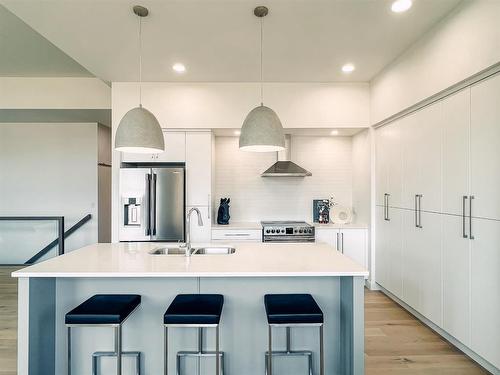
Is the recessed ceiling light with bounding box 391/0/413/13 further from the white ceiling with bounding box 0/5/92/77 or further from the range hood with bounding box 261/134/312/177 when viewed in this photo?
the white ceiling with bounding box 0/5/92/77

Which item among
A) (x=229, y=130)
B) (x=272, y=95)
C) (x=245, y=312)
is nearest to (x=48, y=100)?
(x=229, y=130)

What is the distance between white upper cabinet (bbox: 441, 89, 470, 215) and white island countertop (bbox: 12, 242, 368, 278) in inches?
43.7

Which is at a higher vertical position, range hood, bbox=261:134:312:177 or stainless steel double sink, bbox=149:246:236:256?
range hood, bbox=261:134:312:177

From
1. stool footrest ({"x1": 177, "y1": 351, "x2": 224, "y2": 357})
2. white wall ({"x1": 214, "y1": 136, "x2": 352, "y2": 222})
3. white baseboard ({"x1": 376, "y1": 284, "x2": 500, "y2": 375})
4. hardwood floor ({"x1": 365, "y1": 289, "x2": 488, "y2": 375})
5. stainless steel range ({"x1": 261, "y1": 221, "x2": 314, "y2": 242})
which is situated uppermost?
white wall ({"x1": 214, "y1": 136, "x2": 352, "y2": 222})

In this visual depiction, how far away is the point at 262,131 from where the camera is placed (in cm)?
225

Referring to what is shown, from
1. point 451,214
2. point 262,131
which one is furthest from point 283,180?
point 262,131

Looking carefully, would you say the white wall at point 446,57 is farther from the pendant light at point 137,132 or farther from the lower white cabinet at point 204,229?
the lower white cabinet at point 204,229

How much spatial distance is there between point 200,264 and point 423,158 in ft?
7.78

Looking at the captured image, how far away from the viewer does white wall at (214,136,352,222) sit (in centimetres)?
495

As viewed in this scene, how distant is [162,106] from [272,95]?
1483 millimetres

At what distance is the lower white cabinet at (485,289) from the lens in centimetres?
217

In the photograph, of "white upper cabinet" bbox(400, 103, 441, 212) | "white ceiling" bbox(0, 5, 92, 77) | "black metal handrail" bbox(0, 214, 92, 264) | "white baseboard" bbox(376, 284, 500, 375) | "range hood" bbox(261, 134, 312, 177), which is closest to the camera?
"white baseboard" bbox(376, 284, 500, 375)

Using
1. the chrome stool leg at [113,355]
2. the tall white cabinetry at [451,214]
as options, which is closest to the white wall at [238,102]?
the tall white cabinetry at [451,214]

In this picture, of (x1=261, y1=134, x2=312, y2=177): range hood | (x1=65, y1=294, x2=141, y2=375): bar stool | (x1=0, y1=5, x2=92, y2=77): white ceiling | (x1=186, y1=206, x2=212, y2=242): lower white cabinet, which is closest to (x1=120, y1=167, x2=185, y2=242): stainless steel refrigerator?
(x1=186, y1=206, x2=212, y2=242): lower white cabinet
